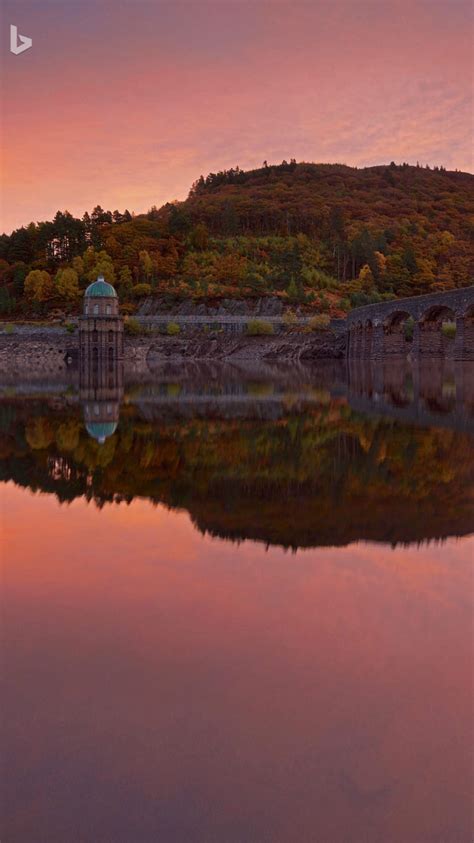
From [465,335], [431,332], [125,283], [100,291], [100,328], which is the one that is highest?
[125,283]

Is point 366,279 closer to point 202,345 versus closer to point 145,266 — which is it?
point 202,345

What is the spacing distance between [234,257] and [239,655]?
116041mm

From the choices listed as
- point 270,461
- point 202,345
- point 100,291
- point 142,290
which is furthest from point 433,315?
point 270,461

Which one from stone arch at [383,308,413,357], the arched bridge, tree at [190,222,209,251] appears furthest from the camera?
tree at [190,222,209,251]

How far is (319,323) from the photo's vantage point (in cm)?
9550

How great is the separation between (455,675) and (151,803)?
284cm

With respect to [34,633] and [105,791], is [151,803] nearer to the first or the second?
[105,791]

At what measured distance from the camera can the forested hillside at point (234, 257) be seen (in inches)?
4365

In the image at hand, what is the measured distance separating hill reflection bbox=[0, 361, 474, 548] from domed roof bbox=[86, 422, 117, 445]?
0.06 meters

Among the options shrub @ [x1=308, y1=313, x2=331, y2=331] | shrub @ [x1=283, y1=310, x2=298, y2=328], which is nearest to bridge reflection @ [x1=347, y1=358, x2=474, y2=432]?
shrub @ [x1=308, y1=313, x2=331, y2=331]

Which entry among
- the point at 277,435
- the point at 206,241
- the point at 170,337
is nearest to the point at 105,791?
the point at 277,435

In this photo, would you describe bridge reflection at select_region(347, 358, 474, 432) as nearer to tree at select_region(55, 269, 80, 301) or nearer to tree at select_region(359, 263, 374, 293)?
tree at select_region(359, 263, 374, 293)

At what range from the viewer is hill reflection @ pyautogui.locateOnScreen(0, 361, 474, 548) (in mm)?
11367

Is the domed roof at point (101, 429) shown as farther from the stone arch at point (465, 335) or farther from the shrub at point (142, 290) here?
the shrub at point (142, 290)
